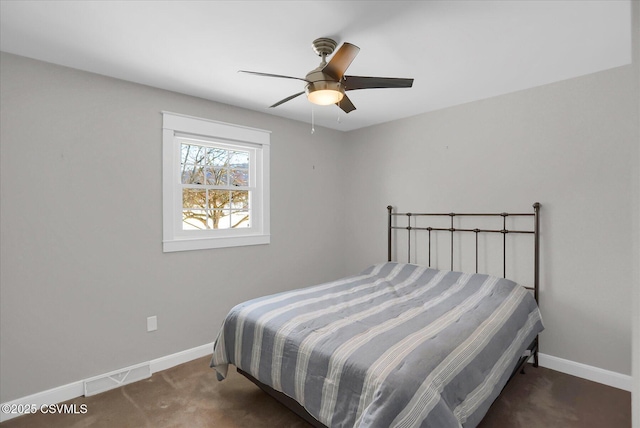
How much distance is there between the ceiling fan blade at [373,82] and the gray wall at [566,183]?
160cm

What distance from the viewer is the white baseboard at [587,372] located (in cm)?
246

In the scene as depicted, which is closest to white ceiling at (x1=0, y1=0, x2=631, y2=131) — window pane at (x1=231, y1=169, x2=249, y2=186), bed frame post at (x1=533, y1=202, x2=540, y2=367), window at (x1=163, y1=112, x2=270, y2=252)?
window at (x1=163, y1=112, x2=270, y2=252)

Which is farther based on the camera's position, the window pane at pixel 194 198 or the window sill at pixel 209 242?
the window pane at pixel 194 198

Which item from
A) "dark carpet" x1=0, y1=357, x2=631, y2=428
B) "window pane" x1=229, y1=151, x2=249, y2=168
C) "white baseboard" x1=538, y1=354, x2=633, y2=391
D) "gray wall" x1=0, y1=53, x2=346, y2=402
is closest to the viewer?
"dark carpet" x1=0, y1=357, x2=631, y2=428

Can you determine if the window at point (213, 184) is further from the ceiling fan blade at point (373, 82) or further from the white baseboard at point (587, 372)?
the white baseboard at point (587, 372)

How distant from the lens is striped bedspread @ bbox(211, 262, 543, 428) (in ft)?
4.88

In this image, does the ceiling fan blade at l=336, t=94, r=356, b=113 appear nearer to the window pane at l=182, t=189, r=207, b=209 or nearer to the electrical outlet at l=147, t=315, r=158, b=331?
the window pane at l=182, t=189, r=207, b=209

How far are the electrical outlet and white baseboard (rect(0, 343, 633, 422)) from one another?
271mm

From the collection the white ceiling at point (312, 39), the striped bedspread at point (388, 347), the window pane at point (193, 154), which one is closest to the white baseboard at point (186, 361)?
the striped bedspread at point (388, 347)

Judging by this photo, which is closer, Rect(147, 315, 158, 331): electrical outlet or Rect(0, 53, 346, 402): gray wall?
Rect(0, 53, 346, 402): gray wall

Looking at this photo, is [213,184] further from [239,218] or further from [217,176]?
[239,218]

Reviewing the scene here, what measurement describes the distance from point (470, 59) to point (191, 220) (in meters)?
2.72

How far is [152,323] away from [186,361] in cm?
49

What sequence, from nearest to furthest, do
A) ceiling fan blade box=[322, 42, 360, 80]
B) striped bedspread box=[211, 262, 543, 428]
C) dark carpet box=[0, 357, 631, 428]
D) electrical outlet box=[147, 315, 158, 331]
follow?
1. striped bedspread box=[211, 262, 543, 428]
2. ceiling fan blade box=[322, 42, 360, 80]
3. dark carpet box=[0, 357, 631, 428]
4. electrical outlet box=[147, 315, 158, 331]
